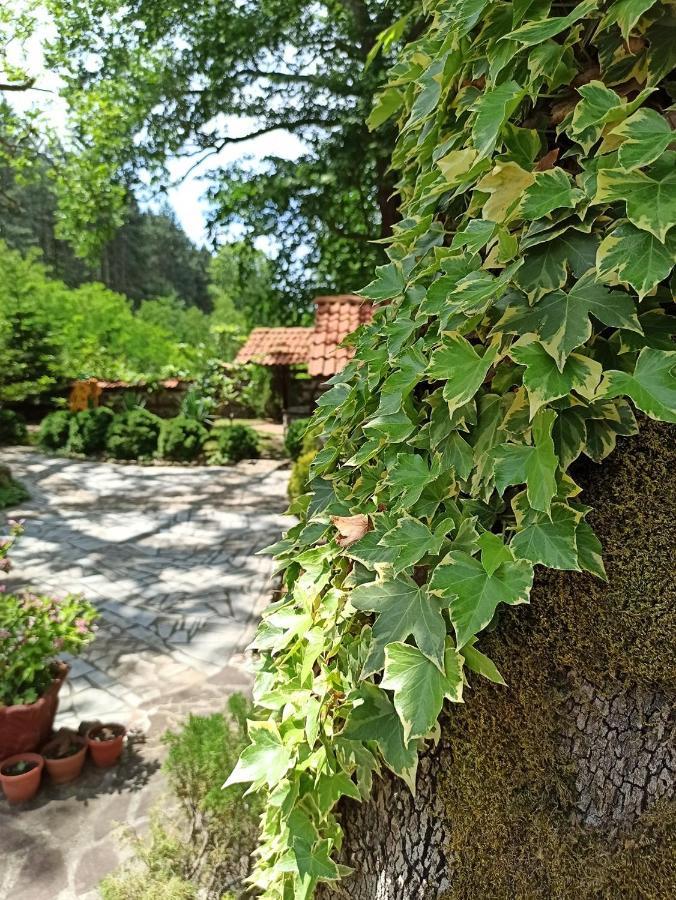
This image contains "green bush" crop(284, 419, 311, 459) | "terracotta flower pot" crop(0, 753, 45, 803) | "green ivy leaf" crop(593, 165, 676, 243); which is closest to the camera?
"green ivy leaf" crop(593, 165, 676, 243)

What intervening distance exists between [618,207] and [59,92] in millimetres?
10747

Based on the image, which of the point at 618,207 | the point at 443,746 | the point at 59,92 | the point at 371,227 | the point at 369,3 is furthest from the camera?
the point at 371,227

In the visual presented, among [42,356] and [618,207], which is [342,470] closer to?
[618,207]

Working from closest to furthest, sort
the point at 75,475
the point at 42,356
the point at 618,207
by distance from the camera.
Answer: the point at 618,207 < the point at 75,475 < the point at 42,356

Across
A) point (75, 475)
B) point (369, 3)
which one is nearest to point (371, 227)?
point (369, 3)

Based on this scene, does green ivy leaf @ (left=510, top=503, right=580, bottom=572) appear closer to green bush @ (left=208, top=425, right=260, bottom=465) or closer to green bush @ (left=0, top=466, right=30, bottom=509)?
green bush @ (left=0, top=466, right=30, bottom=509)

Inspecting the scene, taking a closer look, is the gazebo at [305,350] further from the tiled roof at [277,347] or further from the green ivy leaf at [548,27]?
the green ivy leaf at [548,27]

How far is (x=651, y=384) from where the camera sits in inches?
27.5

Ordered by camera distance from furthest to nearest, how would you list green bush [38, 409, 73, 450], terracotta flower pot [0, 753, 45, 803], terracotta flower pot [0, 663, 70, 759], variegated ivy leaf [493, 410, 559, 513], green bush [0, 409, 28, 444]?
green bush [0, 409, 28, 444]
green bush [38, 409, 73, 450]
terracotta flower pot [0, 663, 70, 759]
terracotta flower pot [0, 753, 45, 803]
variegated ivy leaf [493, 410, 559, 513]

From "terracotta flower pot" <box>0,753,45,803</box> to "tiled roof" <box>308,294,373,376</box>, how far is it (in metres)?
6.91

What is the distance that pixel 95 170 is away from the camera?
9281 mm

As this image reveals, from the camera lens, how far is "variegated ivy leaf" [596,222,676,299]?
66cm

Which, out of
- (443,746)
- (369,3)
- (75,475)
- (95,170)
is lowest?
(75,475)

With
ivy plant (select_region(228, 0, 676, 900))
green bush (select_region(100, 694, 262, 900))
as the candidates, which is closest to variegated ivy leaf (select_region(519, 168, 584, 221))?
ivy plant (select_region(228, 0, 676, 900))
